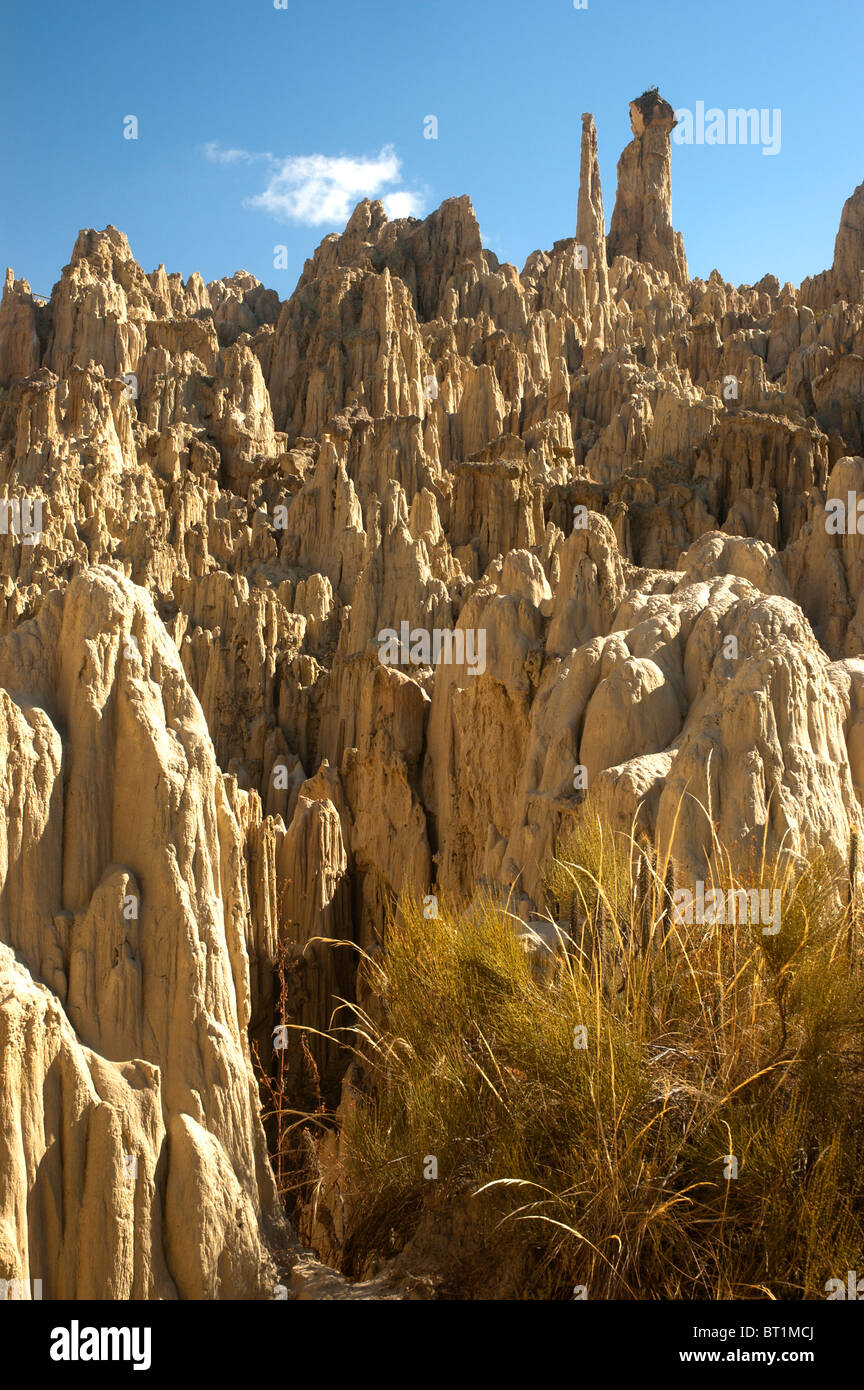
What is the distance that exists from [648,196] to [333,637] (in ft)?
185

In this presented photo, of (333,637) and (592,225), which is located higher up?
(592,225)

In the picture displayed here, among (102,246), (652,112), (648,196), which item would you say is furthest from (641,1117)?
(652,112)

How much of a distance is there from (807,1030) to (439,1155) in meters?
2.14

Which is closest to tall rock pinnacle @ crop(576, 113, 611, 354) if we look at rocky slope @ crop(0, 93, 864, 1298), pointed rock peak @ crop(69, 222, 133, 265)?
rocky slope @ crop(0, 93, 864, 1298)

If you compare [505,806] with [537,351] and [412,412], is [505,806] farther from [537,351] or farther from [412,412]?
[537,351]

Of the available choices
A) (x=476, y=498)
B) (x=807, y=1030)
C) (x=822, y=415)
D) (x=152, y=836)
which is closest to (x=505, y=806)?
(x=152, y=836)

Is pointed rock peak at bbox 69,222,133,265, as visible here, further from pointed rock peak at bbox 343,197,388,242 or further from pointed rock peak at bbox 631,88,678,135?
pointed rock peak at bbox 631,88,678,135

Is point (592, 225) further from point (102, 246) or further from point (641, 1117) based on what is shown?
point (641, 1117)

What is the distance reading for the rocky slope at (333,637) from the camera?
21.8 ft

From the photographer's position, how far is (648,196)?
75.4 meters

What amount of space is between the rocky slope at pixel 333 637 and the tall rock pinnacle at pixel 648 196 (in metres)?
7.99

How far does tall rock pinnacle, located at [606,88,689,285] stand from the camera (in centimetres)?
7400

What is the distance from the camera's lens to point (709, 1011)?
5695mm

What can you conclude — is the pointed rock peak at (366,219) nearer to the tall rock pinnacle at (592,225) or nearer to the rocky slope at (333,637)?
the rocky slope at (333,637)
